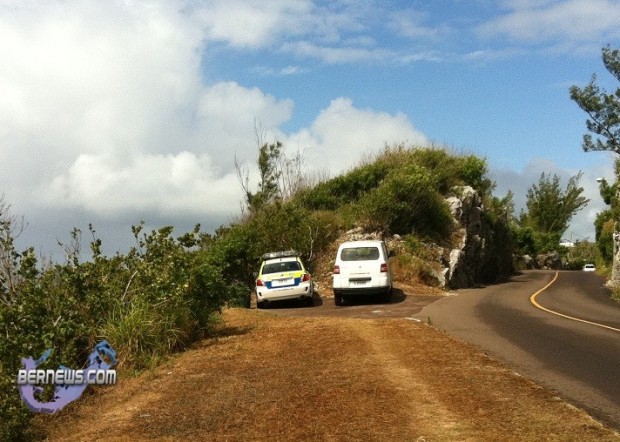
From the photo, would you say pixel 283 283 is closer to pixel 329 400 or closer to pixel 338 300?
pixel 338 300

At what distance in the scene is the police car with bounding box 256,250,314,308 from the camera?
23250 millimetres

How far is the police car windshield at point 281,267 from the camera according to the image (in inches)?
930

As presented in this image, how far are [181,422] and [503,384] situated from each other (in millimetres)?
4157

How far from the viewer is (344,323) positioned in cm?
1600

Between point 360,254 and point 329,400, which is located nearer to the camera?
point 329,400

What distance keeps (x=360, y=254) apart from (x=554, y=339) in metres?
10.0

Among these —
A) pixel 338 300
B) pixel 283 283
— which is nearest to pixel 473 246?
pixel 338 300

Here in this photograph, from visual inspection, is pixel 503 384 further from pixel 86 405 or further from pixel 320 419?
pixel 86 405

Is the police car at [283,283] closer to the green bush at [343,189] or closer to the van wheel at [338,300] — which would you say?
the van wheel at [338,300]

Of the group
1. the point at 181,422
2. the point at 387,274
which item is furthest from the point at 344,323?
the point at 181,422

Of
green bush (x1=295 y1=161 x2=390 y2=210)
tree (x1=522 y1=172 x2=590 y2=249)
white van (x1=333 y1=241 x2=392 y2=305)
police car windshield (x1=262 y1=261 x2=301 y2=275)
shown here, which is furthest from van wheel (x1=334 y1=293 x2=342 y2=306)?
tree (x1=522 y1=172 x2=590 y2=249)

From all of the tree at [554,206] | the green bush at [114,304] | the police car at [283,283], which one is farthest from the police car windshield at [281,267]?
the tree at [554,206]

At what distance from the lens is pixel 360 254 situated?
23125mm

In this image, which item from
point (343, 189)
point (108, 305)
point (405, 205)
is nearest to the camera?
point (108, 305)
